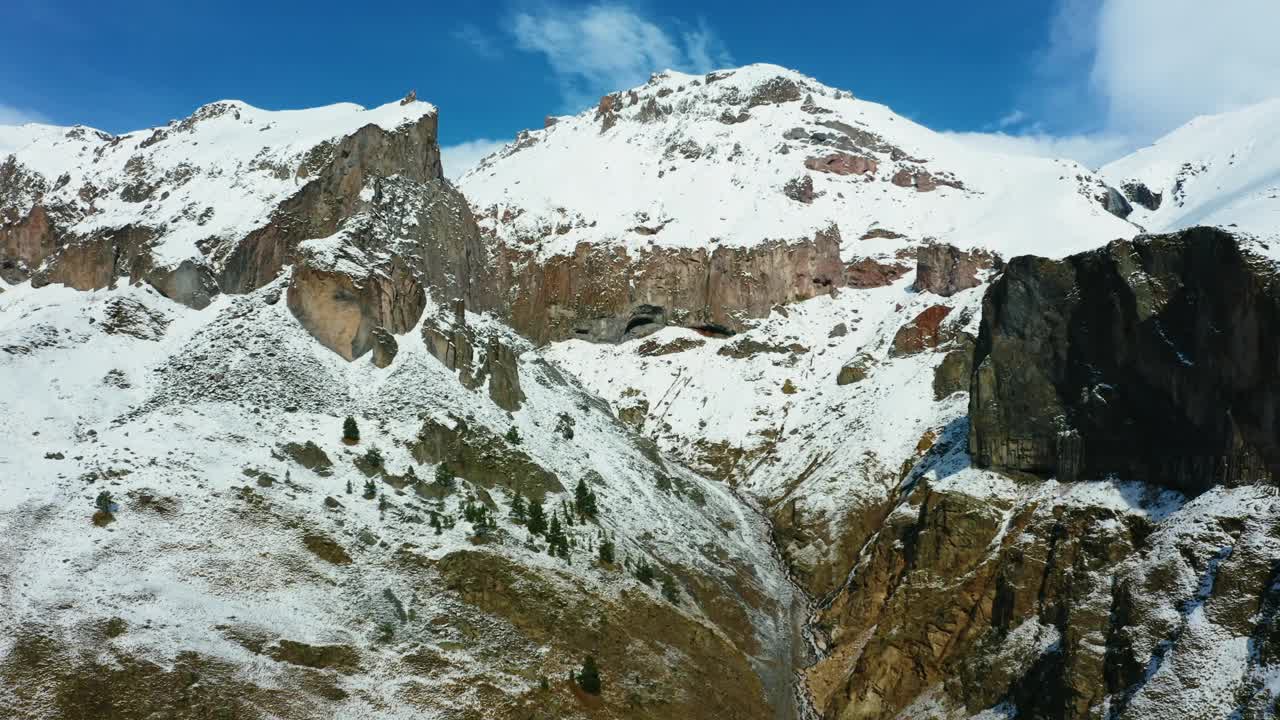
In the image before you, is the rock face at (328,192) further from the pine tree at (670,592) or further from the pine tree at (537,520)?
the pine tree at (670,592)

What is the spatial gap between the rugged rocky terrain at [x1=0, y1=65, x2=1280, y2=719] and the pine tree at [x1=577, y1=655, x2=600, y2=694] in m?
0.65

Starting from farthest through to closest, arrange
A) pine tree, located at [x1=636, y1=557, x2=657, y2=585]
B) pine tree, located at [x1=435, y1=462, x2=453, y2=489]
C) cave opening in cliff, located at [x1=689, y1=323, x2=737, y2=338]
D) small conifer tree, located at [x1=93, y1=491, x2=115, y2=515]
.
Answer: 1. cave opening in cliff, located at [x1=689, y1=323, x2=737, y2=338]
2. pine tree, located at [x1=435, y1=462, x2=453, y2=489]
3. pine tree, located at [x1=636, y1=557, x2=657, y2=585]
4. small conifer tree, located at [x1=93, y1=491, x2=115, y2=515]

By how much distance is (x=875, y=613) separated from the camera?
279 feet

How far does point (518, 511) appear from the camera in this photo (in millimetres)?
86375

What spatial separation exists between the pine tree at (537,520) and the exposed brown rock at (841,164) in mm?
119493

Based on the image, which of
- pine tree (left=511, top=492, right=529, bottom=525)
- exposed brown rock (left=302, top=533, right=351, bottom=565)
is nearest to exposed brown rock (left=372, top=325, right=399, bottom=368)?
pine tree (left=511, top=492, right=529, bottom=525)

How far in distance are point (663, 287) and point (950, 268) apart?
42309mm

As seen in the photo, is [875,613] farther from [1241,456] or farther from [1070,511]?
[1241,456]

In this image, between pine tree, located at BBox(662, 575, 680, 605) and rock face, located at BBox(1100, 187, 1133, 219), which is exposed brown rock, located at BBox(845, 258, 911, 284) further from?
pine tree, located at BBox(662, 575, 680, 605)

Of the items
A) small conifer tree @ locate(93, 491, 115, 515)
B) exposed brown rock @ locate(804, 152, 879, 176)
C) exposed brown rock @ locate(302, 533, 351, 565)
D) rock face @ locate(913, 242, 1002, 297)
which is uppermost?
exposed brown rock @ locate(804, 152, 879, 176)

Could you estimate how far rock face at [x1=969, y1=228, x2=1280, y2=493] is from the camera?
68375mm

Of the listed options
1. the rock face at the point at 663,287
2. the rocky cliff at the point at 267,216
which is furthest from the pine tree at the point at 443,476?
the rock face at the point at 663,287

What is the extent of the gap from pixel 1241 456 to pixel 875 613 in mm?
29680

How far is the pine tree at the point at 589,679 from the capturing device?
220 feet
